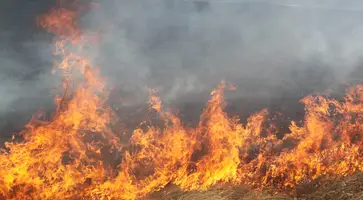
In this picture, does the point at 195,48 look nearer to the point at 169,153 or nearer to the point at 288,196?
the point at 169,153

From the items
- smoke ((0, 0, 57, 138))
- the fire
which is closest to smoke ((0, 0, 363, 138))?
smoke ((0, 0, 57, 138))

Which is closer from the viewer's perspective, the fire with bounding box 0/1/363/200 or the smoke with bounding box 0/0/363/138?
the fire with bounding box 0/1/363/200

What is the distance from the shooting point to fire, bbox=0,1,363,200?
4.03 meters

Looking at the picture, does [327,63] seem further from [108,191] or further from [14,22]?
[14,22]

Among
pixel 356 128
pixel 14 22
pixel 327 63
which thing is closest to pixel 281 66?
pixel 327 63

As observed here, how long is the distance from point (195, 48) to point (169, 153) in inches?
214

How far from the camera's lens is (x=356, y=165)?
4168 millimetres

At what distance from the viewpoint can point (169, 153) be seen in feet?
14.6

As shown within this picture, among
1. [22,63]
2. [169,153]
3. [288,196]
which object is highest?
[22,63]

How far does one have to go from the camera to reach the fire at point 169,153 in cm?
403

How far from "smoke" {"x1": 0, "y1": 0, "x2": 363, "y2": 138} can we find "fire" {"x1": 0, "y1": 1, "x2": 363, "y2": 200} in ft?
3.73

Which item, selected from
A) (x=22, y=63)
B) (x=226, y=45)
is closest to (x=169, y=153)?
(x=22, y=63)

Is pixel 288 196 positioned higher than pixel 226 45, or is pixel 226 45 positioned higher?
pixel 226 45

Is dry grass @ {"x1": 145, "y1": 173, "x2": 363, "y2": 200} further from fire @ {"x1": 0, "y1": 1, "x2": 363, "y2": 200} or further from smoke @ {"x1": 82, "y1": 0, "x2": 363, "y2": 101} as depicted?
smoke @ {"x1": 82, "y1": 0, "x2": 363, "y2": 101}
